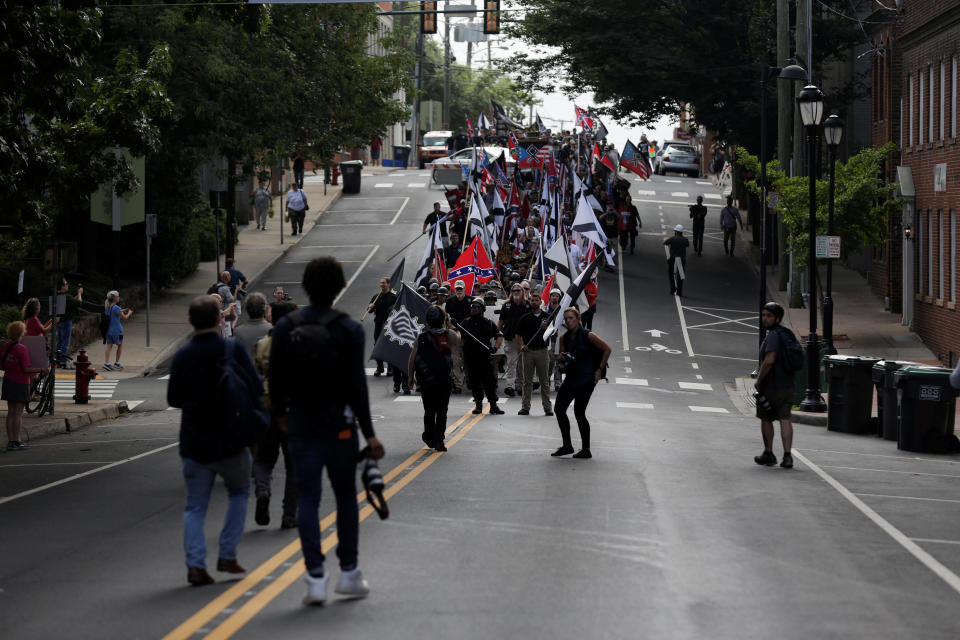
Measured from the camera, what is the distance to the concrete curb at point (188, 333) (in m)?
29.6

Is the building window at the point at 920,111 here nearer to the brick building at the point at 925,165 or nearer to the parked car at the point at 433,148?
the brick building at the point at 925,165

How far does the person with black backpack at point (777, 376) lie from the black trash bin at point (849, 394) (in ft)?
18.5

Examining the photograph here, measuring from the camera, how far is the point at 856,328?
34.4 m

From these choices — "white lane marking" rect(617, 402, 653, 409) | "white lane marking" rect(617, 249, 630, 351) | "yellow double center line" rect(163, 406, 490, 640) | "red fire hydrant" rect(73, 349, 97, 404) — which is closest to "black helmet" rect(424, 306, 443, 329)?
"yellow double center line" rect(163, 406, 490, 640)

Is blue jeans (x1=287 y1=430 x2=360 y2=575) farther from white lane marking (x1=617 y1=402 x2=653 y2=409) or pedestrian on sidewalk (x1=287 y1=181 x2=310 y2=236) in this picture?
pedestrian on sidewalk (x1=287 y1=181 x2=310 y2=236)

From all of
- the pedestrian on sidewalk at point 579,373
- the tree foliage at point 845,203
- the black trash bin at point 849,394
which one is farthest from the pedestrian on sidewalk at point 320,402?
the tree foliage at point 845,203

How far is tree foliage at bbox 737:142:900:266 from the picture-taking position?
32594 millimetres

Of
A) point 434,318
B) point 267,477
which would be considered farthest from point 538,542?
point 434,318

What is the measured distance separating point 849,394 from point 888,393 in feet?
3.93

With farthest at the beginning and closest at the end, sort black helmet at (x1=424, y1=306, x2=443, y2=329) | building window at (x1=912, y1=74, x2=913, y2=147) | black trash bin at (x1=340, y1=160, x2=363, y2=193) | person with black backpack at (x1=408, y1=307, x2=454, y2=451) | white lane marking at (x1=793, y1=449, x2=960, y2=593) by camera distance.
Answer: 1. black trash bin at (x1=340, y1=160, x2=363, y2=193)
2. building window at (x1=912, y1=74, x2=913, y2=147)
3. black helmet at (x1=424, y1=306, x2=443, y2=329)
4. person with black backpack at (x1=408, y1=307, x2=454, y2=451)
5. white lane marking at (x1=793, y1=449, x2=960, y2=593)

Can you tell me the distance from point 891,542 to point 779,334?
460 centimetres

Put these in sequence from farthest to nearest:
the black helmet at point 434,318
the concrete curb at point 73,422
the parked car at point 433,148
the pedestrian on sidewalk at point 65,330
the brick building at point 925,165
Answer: the parked car at point 433,148 < the brick building at point 925,165 < the pedestrian on sidewalk at point 65,330 < the concrete curb at point 73,422 < the black helmet at point 434,318

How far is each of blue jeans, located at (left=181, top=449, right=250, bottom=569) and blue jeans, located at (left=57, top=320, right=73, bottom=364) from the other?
20442mm

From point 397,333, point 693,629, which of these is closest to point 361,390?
point 693,629
